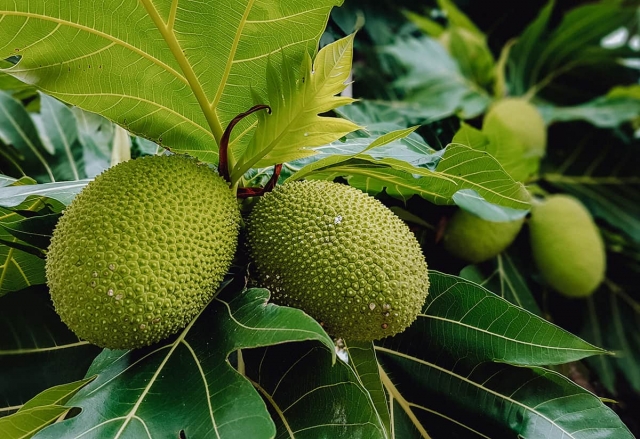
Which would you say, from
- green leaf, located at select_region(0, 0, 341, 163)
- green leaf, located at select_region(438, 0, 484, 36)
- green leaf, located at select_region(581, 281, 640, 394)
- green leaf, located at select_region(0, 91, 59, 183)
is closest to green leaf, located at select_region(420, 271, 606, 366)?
green leaf, located at select_region(0, 0, 341, 163)

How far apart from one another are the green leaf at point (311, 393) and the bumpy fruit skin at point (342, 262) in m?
0.04

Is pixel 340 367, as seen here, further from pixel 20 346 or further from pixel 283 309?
pixel 20 346

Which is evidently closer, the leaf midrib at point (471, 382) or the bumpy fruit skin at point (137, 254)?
the bumpy fruit skin at point (137, 254)

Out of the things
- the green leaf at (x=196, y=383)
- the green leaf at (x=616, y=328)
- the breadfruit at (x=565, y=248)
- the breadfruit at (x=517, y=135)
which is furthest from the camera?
the green leaf at (x=616, y=328)

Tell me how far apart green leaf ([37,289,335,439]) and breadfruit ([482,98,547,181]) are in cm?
54

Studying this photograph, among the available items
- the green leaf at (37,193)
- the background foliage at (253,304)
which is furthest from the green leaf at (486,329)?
the green leaf at (37,193)

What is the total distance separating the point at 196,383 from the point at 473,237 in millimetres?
627

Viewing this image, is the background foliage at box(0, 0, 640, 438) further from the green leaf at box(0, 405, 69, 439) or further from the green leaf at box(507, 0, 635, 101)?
the green leaf at box(507, 0, 635, 101)

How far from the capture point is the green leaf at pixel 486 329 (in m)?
0.64

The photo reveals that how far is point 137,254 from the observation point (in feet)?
1.68

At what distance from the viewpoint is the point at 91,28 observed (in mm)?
566

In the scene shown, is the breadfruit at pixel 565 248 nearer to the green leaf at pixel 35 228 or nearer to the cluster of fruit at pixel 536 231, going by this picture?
the cluster of fruit at pixel 536 231

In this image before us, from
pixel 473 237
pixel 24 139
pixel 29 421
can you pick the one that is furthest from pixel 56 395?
pixel 473 237

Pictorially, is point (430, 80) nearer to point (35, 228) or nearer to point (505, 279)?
point (505, 279)
